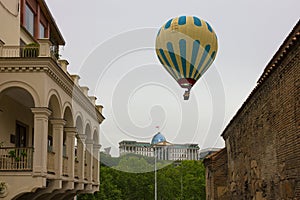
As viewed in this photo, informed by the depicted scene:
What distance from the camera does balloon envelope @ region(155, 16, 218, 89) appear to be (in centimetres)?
2109

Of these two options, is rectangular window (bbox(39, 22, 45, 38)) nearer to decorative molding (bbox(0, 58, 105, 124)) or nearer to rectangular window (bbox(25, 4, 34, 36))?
rectangular window (bbox(25, 4, 34, 36))

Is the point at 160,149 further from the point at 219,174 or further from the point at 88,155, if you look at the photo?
the point at 219,174

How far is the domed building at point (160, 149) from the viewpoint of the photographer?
72562 millimetres

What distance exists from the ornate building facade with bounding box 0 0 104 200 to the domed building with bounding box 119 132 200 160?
42.3m

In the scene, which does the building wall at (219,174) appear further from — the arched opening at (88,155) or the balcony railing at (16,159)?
the balcony railing at (16,159)

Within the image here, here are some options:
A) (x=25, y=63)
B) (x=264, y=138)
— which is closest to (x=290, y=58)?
(x=264, y=138)

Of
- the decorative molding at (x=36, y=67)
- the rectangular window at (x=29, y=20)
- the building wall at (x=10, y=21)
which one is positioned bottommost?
the decorative molding at (x=36, y=67)

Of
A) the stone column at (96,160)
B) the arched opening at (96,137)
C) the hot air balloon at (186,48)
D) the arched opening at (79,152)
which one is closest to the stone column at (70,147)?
the arched opening at (79,152)

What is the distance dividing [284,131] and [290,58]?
175 cm

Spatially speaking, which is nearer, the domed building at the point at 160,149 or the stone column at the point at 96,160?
the stone column at the point at 96,160

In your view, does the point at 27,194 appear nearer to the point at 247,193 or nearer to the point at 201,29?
the point at 247,193

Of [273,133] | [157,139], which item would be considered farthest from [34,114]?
[157,139]

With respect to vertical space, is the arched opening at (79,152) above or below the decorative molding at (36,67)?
below

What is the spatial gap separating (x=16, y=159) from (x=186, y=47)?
8016mm
